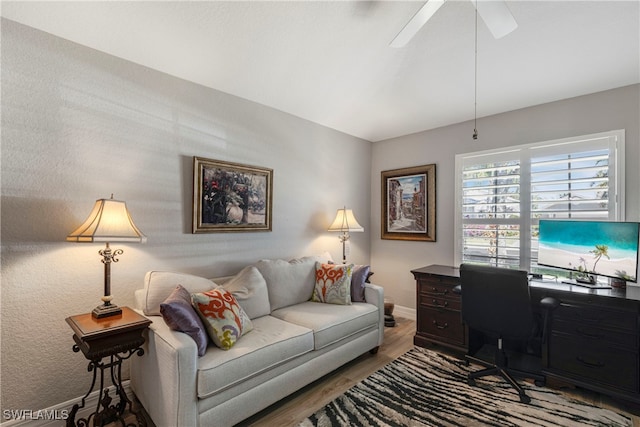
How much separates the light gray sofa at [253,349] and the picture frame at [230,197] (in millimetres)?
485

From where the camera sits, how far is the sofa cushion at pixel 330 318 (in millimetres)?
2389

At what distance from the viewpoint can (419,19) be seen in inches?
61.5

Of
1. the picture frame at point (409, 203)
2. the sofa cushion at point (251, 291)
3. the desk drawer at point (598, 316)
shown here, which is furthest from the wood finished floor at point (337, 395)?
the picture frame at point (409, 203)

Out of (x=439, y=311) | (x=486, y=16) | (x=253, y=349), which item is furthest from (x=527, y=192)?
(x=253, y=349)

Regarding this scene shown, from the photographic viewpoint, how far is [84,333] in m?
1.62

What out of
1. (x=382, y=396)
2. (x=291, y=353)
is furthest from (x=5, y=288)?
(x=382, y=396)

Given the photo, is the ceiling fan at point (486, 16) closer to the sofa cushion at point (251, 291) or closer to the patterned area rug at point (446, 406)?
the sofa cushion at point (251, 291)

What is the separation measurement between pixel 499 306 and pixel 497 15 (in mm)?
1931

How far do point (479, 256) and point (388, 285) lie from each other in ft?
4.28

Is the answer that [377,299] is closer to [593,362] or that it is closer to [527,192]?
[593,362]

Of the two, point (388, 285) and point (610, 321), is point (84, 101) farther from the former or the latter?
point (610, 321)

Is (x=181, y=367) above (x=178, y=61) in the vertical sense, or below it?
below

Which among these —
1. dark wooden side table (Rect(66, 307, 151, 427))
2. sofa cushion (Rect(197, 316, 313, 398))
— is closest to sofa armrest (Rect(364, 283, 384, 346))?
sofa cushion (Rect(197, 316, 313, 398))

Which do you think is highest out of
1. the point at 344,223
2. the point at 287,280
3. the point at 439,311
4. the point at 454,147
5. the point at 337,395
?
the point at 454,147
